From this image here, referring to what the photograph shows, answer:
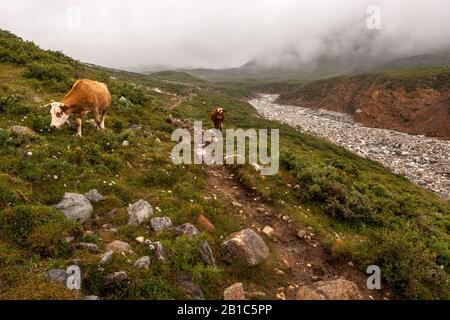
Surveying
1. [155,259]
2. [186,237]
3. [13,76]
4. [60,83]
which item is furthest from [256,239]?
[13,76]

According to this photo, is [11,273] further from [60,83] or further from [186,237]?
[60,83]

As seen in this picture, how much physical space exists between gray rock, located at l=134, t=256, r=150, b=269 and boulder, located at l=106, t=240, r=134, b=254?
439 millimetres

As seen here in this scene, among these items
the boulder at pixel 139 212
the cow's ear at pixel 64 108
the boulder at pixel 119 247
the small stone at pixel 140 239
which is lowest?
the small stone at pixel 140 239

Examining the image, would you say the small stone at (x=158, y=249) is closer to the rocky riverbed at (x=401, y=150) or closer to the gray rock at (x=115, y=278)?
the gray rock at (x=115, y=278)

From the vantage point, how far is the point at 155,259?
7840 mm

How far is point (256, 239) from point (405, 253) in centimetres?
382

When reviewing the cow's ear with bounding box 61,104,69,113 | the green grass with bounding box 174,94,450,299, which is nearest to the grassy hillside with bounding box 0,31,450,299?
the green grass with bounding box 174,94,450,299

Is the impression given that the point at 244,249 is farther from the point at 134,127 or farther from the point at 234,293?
the point at 134,127

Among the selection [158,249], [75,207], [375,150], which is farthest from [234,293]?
[375,150]

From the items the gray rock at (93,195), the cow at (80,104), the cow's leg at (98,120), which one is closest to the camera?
the gray rock at (93,195)

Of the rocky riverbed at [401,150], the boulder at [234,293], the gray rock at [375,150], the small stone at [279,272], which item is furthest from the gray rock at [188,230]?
the gray rock at [375,150]

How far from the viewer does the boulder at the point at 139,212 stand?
928 centimetres

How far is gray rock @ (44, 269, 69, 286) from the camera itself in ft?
21.4

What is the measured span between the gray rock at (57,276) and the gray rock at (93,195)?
335cm
